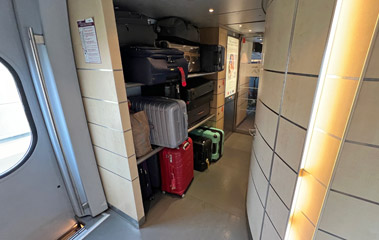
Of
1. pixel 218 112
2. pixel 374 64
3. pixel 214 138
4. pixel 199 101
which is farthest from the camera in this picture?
pixel 218 112

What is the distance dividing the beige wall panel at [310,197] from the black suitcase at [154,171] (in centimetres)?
157

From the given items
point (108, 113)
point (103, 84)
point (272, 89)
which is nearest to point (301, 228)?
point (272, 89)

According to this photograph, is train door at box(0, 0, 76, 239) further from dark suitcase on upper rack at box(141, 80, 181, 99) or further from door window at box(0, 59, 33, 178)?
dark suitcase on upper rack at box(141, 80, 181, 99)

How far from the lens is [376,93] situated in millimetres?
609

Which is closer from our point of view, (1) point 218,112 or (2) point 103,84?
(2) point 103,84

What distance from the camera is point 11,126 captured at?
1422 mm

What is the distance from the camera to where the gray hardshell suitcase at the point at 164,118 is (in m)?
1.74

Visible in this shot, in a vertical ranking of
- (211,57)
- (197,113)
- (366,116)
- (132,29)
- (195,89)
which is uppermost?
Result: (132,29)

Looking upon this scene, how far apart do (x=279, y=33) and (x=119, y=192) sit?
6.47ft

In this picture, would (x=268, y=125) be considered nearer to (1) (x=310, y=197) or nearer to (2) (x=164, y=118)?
(1) (x=310, y=197)

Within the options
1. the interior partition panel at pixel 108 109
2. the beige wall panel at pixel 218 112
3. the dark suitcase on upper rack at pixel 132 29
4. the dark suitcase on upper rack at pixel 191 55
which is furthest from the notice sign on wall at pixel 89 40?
the beige wall panel at pixel 218 112

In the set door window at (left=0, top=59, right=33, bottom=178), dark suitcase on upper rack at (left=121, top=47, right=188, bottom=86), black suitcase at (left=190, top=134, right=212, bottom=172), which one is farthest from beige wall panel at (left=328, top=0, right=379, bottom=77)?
door window at (left=0, top=59, right=33, bottom=178)

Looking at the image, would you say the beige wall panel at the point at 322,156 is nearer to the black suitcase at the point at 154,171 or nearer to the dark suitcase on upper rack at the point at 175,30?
the black suitcase at the point at 154,171

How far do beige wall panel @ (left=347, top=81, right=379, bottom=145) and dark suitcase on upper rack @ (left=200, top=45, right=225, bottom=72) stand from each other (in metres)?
2.14
